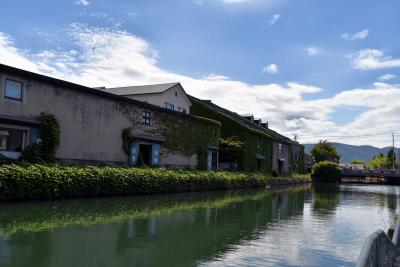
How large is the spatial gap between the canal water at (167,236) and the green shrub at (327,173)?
48273 mm

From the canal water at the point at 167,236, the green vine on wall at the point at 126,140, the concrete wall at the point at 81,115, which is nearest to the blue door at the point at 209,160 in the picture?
the concrete wall at the point at 81,115

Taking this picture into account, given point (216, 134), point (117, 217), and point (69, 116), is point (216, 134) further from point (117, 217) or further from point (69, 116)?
point (117, 217)

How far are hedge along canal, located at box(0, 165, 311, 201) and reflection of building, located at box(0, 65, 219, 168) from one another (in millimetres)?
2655

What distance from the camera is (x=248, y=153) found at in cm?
4503

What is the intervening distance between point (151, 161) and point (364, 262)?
25.0 m

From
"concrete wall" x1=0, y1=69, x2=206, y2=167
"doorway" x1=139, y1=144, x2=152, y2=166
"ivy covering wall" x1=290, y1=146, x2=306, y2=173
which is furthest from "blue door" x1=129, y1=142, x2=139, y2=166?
"ivy covering wall" x1=290, y1=146, x2=306, y2=173

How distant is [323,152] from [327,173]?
27.4m

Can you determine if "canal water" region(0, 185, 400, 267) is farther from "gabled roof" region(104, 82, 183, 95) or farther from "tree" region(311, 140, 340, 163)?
"tree" region(311, 140, 340, 163)

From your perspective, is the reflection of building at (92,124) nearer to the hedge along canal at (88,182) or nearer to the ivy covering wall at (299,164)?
the hedge along canal at (88,182)

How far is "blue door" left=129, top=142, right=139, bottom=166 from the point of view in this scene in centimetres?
2661

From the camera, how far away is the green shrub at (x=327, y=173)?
64.1 meters

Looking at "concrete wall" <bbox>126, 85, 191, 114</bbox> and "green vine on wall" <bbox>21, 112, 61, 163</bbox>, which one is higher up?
"concrete wall" <bbox>126, 85, 191, 114</bbox>

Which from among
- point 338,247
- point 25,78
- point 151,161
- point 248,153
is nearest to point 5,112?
point 25,78

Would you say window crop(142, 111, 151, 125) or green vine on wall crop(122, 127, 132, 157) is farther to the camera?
window crop(142, 111, 151, 125)
